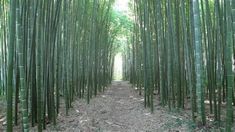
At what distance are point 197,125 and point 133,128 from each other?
3.51ft

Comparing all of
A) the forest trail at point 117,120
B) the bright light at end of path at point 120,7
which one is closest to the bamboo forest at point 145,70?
the forest trail at point 117,120

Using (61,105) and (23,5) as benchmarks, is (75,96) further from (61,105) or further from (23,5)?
(23,5)

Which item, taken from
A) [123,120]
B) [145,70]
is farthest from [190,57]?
[123,120]

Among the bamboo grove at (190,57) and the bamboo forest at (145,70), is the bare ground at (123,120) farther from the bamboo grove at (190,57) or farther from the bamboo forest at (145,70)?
the bamboo grove at (190,57)

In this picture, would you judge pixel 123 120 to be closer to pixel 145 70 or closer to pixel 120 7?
pixel 145 70

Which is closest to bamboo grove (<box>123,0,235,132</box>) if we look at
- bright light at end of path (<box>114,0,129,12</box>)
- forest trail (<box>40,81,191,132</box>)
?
forest trail (<box>40,81,191,132</box>)

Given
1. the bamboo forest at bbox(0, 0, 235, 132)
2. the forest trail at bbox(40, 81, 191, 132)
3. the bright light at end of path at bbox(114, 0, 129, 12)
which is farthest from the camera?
the bright light at end of path at bbox(114, 0, 129, 12)

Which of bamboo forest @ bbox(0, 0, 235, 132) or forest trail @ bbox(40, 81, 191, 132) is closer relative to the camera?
bamboo forest @ bbox(0, 0, 235, 132)

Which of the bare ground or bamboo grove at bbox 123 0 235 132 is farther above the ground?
bamboo grove at bbox 123 0 235 132

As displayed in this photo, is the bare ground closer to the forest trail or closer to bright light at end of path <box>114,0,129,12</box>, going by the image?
the forest trail

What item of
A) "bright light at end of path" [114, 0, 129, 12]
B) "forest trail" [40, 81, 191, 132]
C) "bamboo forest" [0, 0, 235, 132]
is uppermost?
"bright light at end of path" [114, 0, 129, 12]

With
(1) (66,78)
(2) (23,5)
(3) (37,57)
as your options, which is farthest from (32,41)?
(1) (66,78)

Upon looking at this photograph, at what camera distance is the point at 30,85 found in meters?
4.39

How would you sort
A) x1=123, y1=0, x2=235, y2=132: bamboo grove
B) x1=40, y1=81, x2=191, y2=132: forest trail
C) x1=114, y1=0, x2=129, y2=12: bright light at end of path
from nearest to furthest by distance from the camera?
x1=123, y1=0, x2=235, y2=132: bamboo grove → x1=40, y1=81, x2=191, y2=132: forest trail → x1=114, y1=0, x2=129, y2=12: bright light at end of path
